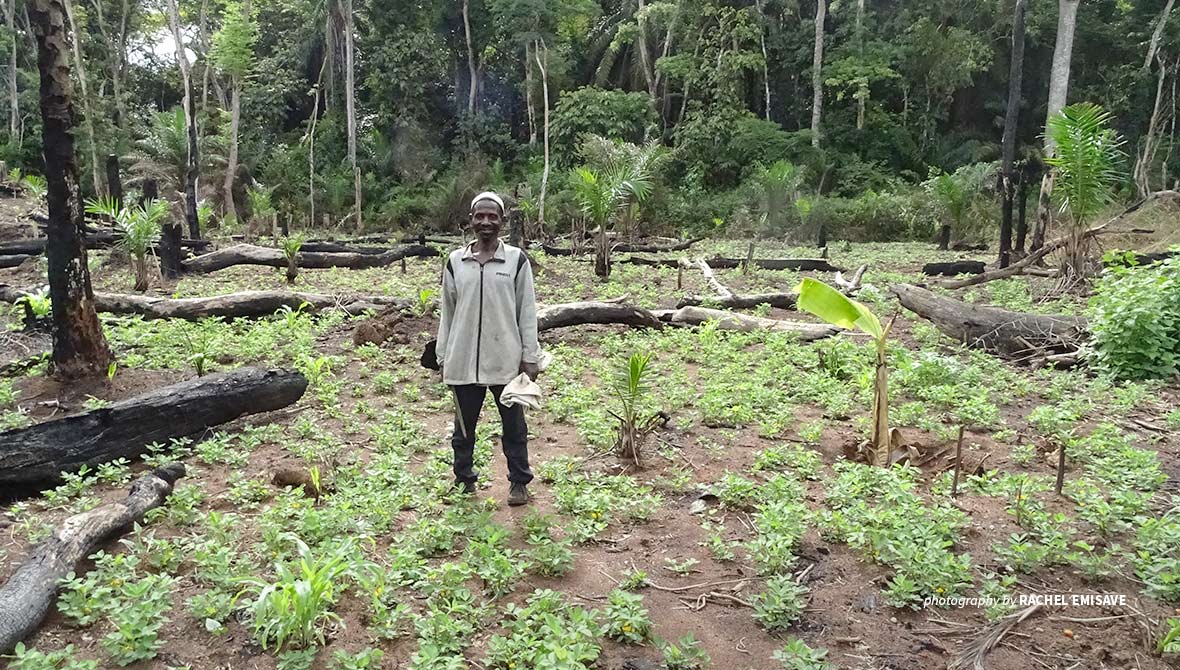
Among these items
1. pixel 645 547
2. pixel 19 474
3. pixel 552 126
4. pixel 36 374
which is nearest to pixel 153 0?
pixel 552 126

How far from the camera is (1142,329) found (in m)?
6.54

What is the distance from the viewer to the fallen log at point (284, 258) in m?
13.0

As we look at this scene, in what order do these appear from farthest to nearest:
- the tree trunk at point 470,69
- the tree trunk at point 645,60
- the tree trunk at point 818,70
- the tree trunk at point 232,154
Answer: the tree trunk at point 470,69 < the tree trunk at point 645,60 < the tree trunk at point 818,70 < the tree trunk at point 232,154

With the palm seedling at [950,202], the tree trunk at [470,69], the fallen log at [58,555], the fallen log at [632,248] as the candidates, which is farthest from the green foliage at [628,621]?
the tree trunk at [470,69]

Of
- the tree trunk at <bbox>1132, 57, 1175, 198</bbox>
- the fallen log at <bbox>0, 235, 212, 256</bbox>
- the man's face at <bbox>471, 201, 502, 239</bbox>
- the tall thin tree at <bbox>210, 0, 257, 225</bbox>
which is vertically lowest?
the fallen log at <bbox>0, 235, 212, 256</bbox>

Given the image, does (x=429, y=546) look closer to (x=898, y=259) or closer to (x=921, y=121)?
(x=898, y=259)

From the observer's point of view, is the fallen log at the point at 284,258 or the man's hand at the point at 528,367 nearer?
the man's hand at the point at 528,367

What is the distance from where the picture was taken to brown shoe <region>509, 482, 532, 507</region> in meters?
4.25

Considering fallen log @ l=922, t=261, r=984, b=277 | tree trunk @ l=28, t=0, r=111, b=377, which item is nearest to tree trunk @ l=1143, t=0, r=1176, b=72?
fallen log @ l=922, t=261, r=984, b=277

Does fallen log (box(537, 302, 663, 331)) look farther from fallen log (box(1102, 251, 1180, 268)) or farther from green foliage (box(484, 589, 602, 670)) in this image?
green foliage (box(484, 589, 602, 670))

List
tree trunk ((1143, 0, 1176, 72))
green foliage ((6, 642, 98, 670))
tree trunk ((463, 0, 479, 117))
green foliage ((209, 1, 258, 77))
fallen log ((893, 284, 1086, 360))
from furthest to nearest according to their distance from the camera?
1. tree trunk ((463, 0, 479, 117))
2. tree trunk ((1143, 0, 1176, 72))
3. green foliage ((209, 1, 258, 77))
4. fallen log ((893, 284, 1086, 360))
5. green foliage ((6, 642, 98, 670))

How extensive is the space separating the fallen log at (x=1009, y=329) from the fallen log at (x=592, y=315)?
337cm

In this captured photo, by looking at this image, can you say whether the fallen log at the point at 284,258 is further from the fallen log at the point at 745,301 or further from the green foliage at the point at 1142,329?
the green foliage at the point at 1142,329

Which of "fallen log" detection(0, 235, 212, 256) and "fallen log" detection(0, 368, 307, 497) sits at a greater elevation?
"fallen log" detection(0, 235, 212, 256)
